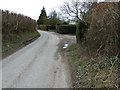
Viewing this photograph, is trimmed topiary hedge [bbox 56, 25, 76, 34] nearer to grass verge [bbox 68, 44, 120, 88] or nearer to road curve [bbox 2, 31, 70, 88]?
road curve [bbox 2, 31, 70, 88]

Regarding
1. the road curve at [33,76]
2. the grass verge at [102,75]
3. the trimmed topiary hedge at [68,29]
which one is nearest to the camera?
the grass verge at [102,75]

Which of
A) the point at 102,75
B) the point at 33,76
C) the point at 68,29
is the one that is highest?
the point at 68,29

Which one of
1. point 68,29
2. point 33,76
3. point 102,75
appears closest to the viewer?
point 102,75

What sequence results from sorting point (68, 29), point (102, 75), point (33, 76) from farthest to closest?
point (68, 29) < point (33, 76) < point (102, 75)

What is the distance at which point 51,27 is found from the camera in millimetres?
62188

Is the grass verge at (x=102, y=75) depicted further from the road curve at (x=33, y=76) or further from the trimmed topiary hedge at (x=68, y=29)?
the trimmed topiary hedge at (x=68, y=29)

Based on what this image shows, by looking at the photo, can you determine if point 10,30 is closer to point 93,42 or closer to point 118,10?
point 93,42

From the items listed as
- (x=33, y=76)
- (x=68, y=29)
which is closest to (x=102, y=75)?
(x=33, y=76)

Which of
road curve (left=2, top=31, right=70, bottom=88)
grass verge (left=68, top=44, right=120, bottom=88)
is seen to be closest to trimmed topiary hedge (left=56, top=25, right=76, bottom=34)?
road curve (left=2, top=31, right=70, bottom=88)

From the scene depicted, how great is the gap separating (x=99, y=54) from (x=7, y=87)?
433 cm

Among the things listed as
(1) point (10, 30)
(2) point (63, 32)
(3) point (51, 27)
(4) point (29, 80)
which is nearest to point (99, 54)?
(4) point (29, 80)

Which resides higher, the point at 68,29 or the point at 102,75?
the point at 68,29

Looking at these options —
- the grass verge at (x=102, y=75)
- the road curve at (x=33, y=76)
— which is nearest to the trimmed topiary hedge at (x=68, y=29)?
the road curve at (x=33, y=76)

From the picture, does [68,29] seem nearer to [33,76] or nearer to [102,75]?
[33,76]
